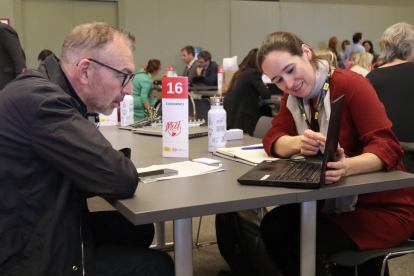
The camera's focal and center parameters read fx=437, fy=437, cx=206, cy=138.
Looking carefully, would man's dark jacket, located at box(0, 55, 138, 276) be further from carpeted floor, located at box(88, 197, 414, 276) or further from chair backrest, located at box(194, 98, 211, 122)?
chair backrest, located at box(194, 98, 211, 122)

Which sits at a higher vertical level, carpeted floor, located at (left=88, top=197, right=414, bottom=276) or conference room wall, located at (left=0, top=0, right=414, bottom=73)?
conference room wall, located at (left=0, top=0, right=414, bottom=73)

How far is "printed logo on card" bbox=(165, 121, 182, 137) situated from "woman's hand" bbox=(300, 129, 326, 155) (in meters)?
0.49

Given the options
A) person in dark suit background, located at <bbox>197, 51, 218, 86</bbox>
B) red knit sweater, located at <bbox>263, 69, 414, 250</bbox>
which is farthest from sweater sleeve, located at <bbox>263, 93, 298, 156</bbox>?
person in dark suit background, located at <bbox>197, 51, 218, 86</bbox>

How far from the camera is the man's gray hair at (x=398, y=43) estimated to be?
110 inches

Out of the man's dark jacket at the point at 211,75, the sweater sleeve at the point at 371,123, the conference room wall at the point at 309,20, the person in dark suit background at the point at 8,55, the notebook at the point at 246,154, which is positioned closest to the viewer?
the sweater sleeve at the point at 371,123

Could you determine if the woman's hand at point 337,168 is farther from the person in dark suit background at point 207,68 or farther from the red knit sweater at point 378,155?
the person in dark suit background at point 207,68

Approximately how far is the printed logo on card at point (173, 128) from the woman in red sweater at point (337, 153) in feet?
1.19

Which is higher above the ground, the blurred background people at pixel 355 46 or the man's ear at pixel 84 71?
the blurred background people at pixel 355 46

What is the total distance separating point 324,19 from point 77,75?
36.1 feet

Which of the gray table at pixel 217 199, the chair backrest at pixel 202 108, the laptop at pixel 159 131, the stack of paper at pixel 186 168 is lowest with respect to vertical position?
the gray table at pixel 217 199

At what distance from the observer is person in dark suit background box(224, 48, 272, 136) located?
4383mm

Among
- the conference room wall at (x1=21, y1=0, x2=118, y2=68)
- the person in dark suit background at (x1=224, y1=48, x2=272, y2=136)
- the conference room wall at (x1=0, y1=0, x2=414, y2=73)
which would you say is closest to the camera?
the person in dark suit background at (x1=224, y1=48, x2=272, y2=136)

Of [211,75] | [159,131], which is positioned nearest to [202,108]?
[159,131]

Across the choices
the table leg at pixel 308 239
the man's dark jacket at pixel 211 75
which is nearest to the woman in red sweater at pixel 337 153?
the table leg at pixel 308 239
